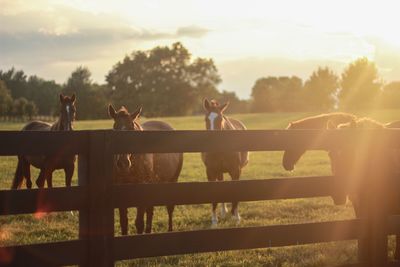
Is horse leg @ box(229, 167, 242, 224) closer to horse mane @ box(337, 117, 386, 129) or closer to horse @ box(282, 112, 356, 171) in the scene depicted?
horse @ box(282, 112, 356, 171)

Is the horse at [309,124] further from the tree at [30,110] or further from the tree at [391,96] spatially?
the tree at [30,110]

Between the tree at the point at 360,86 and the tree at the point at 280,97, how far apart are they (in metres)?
19.2

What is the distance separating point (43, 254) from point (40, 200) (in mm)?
492

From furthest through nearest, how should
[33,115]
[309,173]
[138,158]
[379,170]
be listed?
1. [33,115]
2. [309,173]
3. [138,158]
4. [379,170]

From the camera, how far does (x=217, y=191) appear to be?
4.71 metres

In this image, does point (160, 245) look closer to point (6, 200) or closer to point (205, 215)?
point (6, 200)

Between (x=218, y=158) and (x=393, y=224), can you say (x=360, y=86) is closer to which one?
(x=218, y=158)

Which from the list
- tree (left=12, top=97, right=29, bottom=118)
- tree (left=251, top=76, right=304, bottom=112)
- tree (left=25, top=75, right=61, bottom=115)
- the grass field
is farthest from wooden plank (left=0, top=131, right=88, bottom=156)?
tree (left=251, top=76, right=304, bottom=112)

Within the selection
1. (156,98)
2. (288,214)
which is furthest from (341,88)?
(288,214)

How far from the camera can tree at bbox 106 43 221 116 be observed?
308ft

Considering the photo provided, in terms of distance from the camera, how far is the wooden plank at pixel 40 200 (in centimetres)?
393

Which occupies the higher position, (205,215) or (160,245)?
(160,245)

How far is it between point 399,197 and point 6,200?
4519 mm

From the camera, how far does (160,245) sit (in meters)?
4.52
